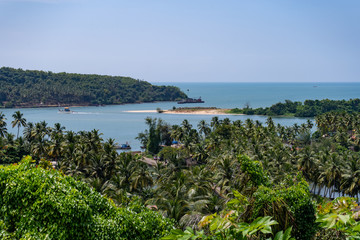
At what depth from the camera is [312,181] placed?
162 ft

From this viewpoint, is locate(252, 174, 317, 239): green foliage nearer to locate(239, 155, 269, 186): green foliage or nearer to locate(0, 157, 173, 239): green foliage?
locate(239, 155, 269, 186): green foliage

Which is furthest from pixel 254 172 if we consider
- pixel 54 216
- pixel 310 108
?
pixel 310 108

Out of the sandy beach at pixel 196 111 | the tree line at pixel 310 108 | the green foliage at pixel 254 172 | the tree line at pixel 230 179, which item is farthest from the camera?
the sandy beach at pixel 196 111

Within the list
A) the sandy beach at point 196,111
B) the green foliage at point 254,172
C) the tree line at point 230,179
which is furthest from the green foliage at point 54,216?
the sandy beach at point 196,111

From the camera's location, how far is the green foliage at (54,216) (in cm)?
1105

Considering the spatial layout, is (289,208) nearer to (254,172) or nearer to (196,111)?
(254,172)

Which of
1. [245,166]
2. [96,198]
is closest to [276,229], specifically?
[245,166]

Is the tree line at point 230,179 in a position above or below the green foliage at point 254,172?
below

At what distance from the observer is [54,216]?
11.1 m

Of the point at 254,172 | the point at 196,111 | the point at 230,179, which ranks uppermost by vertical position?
the point at 254,172

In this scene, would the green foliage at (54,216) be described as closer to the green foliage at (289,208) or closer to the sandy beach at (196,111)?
the green foliage at (289,208)

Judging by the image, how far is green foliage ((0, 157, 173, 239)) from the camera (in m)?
11.1

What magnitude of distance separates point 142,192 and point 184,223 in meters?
16.4

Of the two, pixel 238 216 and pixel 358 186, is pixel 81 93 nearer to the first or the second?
pixel 358 186
